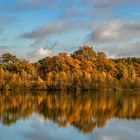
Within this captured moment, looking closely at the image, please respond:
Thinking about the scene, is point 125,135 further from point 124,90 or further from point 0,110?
point 124,90

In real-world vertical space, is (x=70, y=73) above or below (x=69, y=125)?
above

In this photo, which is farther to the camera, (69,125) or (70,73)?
(70,73)

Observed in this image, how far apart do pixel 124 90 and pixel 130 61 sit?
16.4m

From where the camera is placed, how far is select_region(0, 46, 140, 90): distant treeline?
60156 millimetres

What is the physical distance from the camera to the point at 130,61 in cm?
7756

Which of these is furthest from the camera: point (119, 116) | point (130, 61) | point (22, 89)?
point (130, 61)

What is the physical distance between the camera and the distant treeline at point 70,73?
60.2 meters

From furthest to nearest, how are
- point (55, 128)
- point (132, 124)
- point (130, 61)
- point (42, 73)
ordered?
point (130, 61)
point (42, 73)
point (132, 124)
point (55, 128)

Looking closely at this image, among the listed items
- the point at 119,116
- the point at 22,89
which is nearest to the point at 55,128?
the point at 119,116

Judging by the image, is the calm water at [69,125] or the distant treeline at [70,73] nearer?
the calm water at [69,125]

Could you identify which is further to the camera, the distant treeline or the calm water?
the distant treeline

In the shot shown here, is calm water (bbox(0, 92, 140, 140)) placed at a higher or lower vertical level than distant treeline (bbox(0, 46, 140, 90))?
lower

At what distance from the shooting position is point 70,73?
204 ft

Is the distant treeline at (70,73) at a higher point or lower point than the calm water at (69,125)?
higher
